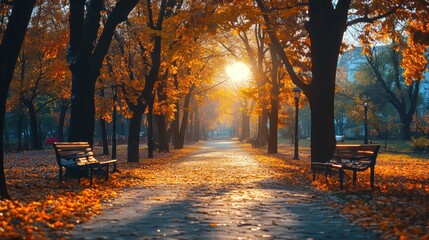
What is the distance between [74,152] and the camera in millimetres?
14742

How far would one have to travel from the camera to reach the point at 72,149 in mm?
14742

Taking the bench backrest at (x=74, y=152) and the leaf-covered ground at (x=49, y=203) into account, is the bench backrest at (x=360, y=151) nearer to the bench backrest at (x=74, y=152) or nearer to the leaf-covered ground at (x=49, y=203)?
the leaf-covered ground at (x=49, y=203)

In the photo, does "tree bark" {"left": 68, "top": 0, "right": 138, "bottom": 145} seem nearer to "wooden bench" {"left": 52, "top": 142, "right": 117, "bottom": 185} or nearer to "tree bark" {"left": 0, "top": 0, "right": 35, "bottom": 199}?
"wooden bench" {"left": 52, "top": 142, "right": 117, "bottom": 185}

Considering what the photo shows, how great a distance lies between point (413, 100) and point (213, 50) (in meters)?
24.0

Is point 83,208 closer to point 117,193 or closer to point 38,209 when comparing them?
point 38,209

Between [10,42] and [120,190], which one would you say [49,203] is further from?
[120,190]

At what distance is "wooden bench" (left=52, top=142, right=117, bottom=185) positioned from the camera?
13922 millimetres

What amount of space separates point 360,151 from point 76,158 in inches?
266

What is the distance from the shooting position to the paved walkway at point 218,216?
24.6 ft

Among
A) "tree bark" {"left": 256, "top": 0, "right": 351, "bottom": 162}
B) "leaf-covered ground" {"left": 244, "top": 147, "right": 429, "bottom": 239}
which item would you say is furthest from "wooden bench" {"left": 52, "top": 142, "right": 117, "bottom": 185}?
"tree bark" {"left": 256, "top": 0, "right": 351, "bottom": 162}

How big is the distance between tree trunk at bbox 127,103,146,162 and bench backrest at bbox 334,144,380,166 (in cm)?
1258

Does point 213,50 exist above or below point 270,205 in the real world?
above

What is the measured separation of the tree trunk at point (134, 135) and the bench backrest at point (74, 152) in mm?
10233

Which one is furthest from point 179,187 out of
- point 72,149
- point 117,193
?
point 72,149
